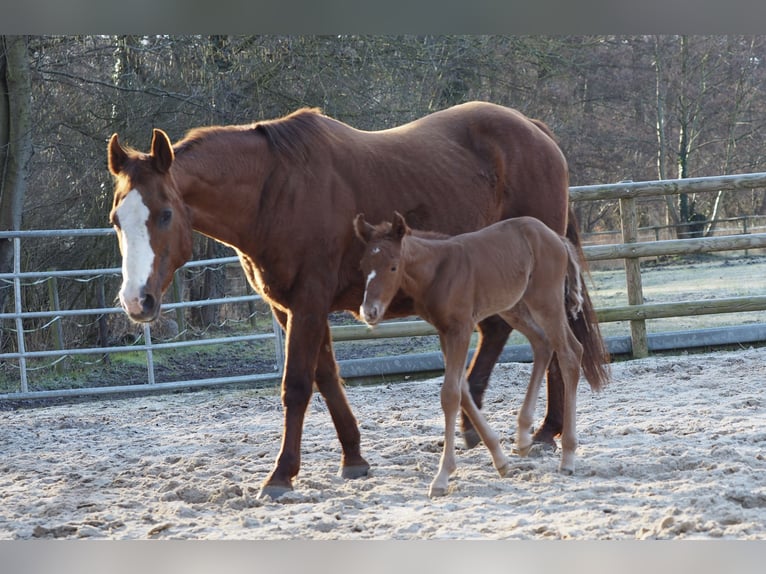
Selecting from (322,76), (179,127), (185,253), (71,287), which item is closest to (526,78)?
(322,76)

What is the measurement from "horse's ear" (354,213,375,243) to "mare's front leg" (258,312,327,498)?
45cm

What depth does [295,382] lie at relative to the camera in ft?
13.7

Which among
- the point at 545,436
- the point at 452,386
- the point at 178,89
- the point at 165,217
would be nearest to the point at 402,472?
the point at 452,386

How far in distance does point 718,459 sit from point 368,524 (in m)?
1.79

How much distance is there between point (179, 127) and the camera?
437 inches

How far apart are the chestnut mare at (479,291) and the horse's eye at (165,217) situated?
80cm

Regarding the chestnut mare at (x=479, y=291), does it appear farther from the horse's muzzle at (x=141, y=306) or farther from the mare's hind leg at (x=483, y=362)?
the horse's muzzle at (x=141, y=306)

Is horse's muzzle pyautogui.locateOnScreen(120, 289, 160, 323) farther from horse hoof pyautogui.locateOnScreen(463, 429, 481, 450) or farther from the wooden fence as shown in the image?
the wooden fence

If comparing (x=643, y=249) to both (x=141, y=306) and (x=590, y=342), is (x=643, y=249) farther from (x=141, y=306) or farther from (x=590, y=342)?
(x=141, y=306)

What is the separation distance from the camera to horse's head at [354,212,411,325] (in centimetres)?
378

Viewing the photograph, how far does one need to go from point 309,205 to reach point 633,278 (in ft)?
15.4

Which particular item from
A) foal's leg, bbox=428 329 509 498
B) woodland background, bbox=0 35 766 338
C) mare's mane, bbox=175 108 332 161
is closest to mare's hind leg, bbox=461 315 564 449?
foal's leg, bbox=428 329 509 498

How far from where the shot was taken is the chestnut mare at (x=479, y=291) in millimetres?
3914

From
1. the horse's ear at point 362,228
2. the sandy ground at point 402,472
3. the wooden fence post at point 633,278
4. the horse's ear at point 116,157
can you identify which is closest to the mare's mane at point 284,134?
the horse's ear at point 116,157
